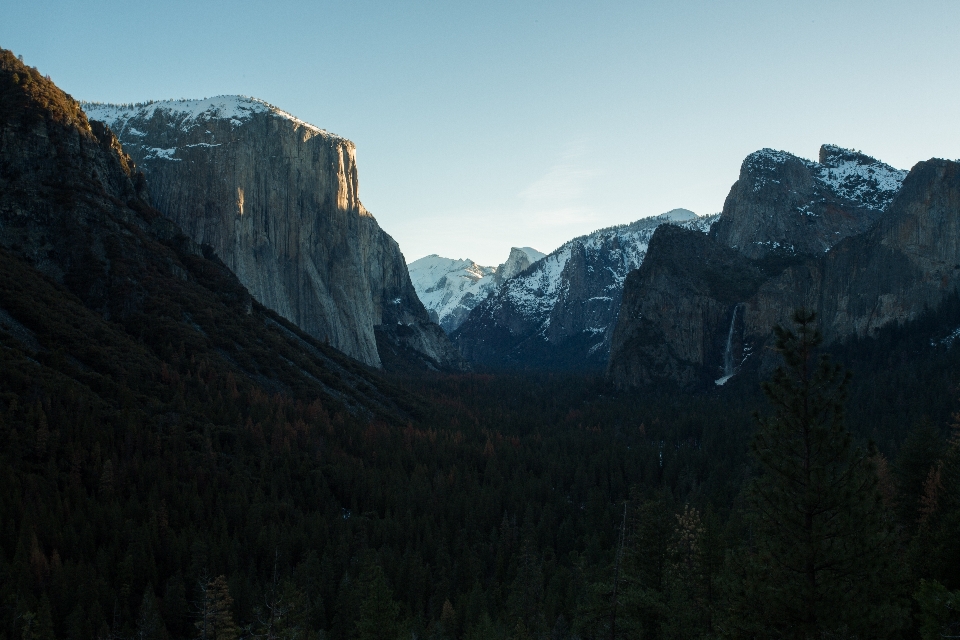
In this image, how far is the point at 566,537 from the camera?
7150 centimetres

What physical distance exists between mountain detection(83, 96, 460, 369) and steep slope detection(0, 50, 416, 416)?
26.6 metres

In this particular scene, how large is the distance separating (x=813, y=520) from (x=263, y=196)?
158 meters

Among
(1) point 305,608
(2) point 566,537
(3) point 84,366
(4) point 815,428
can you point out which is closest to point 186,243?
(3) point 84,366

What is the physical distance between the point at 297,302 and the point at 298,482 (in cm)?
9774

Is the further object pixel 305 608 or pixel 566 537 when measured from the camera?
pixel 566 537

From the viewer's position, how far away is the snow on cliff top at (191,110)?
539ft

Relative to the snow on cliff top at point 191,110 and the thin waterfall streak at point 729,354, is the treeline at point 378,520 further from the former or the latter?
the snow on cliff top at point 191,110

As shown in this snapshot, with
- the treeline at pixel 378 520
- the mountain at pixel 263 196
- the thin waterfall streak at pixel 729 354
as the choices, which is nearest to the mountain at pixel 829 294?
the thin waterfall streak at pixel 729 354

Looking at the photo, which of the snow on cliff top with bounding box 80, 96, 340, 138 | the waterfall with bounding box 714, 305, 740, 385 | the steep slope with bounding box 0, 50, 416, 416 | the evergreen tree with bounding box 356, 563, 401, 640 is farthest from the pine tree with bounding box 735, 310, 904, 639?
the waterfall with bounding box 714, 305, 740, 385

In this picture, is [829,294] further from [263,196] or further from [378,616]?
[378,616]

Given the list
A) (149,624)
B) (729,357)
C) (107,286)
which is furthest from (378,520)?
(729,357)

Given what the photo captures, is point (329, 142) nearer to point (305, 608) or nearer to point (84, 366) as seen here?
point (84, 366)

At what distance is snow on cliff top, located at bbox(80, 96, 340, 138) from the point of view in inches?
6467

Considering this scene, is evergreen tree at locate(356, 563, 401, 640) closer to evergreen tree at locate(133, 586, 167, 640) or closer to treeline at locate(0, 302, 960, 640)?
treeline at locate(0, 302, 960, 640)
